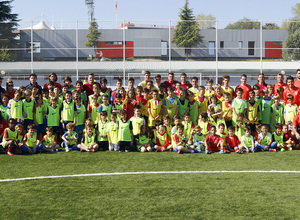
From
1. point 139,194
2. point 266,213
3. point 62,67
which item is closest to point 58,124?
point 139,194

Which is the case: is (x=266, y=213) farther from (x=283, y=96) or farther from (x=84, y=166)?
(x=283, y=96)

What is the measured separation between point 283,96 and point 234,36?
86.4 feet

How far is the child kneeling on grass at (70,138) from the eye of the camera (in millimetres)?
9617

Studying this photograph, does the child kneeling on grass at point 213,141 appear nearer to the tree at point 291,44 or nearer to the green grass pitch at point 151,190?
the green grass pitch at point 151,190

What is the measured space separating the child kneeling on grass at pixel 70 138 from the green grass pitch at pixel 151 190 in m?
0.97

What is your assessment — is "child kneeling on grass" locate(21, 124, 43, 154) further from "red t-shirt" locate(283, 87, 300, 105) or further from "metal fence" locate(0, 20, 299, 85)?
"metal fence" locate(0, 20, 299, 85)

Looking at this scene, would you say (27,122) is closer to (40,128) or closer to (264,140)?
(40,128)

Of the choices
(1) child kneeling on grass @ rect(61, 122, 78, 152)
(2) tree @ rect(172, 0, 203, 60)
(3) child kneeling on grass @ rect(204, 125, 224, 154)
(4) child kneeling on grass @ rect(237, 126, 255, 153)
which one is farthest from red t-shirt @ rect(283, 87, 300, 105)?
(2) tree @ rect(172, 0, 203, 60)

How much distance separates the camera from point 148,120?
33.4ft

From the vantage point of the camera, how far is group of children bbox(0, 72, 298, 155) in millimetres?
9484

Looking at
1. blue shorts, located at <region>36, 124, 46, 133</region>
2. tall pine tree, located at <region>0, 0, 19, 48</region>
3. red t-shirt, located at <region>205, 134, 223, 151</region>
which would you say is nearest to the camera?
red t-shirt, located at <region>205, 134, 223, 151</region>

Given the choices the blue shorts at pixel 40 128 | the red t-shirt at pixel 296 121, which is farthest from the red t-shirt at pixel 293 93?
the blue shorts at pixel 40 128

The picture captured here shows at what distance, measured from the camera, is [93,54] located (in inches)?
1113

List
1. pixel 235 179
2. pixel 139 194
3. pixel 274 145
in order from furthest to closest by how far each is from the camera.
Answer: pixel 274 145 < pixel 235 179 < pixel 139 194
